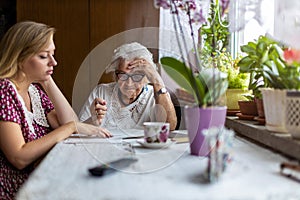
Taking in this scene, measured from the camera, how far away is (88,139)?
1.58 m

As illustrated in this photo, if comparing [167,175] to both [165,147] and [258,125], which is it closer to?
[165,147]

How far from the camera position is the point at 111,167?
110 cm

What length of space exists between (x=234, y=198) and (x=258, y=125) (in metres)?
0.71

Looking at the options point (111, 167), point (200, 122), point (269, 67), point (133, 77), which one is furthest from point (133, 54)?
point (111, 167)

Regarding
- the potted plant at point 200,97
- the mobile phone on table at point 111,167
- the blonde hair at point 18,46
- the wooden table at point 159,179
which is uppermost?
the blonde hair at point 18,46

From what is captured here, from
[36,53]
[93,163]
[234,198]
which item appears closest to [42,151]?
[93,163]

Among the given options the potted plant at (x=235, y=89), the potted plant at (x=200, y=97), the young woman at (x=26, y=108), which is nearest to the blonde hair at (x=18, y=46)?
the young woman at (x=26, y=108)

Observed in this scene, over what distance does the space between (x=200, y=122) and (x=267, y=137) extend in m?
0.27

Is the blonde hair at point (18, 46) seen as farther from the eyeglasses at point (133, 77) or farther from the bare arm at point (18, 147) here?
the eyeglasses at point (133, 77)

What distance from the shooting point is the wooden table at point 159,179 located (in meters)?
0.93

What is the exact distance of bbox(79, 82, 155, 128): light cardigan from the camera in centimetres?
226

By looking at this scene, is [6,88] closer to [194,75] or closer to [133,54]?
[194,75]

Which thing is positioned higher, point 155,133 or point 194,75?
point 194,75

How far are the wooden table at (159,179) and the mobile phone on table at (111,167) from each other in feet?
0.04
